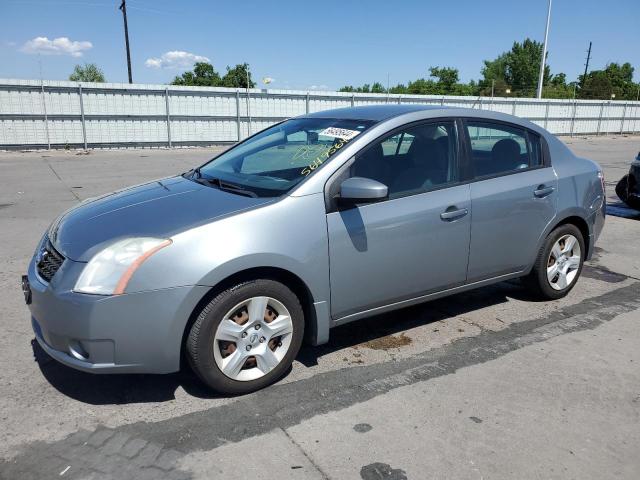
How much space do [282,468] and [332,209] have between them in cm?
147

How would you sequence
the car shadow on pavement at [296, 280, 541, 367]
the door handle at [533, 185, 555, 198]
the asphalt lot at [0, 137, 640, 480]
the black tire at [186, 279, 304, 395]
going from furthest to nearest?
the door handle at [533, 185, 555, 198] → the car shadow on pavement at [296, 280, 541, 367] → the black tire at [186, 279, 304, 395] → the asphalt lot at [0, 137, 640, 480]

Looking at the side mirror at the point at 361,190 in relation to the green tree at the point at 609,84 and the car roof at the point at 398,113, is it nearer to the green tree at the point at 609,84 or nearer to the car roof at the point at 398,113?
the car roof at the point at 398,113

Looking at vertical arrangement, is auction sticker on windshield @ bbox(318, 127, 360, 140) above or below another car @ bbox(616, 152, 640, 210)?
above

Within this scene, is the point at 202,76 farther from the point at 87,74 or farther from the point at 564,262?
the point at 564,262

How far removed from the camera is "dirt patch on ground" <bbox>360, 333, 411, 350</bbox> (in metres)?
3.82

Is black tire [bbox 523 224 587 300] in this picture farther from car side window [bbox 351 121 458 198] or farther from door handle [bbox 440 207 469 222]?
car side window [bbox 351 121 458 198]

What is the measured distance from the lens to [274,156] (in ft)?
12.9

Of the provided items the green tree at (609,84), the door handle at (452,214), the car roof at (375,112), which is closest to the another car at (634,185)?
the car roof at (375,112)

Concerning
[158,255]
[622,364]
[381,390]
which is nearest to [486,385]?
[381,390]

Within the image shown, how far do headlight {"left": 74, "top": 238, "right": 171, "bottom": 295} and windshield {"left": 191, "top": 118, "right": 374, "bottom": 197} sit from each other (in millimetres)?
779

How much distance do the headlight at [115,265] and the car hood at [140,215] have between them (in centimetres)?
5

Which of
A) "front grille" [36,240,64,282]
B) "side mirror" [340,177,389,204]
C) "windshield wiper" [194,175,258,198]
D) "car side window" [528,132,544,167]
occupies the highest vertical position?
"car side window" [528,132,544,167]

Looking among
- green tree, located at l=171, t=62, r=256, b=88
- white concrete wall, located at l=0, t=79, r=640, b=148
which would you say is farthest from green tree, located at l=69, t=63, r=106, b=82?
white concrete wall, located at l=0, t=79, r=640, b=148

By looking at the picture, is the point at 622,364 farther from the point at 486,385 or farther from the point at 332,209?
the point at 332,209
